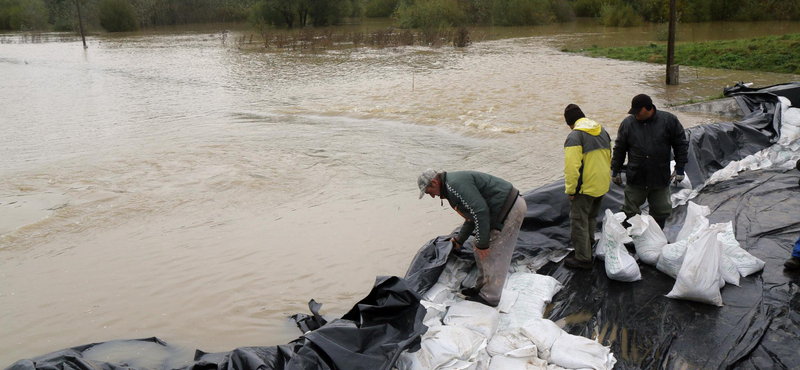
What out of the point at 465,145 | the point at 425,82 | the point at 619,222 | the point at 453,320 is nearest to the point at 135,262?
the point at 453,320

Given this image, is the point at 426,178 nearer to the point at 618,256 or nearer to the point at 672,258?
the point at 618,256

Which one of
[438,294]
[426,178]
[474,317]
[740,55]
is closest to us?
[426,178]

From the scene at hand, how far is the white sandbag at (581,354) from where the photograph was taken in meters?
3.30

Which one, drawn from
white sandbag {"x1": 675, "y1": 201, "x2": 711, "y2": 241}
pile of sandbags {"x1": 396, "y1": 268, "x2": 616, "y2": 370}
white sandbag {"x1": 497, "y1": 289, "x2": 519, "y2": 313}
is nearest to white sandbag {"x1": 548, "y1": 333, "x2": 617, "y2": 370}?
pile of sandbags {"x1": 396, "y1": 268, "x2": 616, "y2": 370}

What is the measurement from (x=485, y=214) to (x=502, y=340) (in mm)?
842

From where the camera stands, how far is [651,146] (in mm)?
4469

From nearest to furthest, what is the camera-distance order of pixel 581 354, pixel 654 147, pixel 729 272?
pixel 581 354
pixel 729 272
pixel 654 147

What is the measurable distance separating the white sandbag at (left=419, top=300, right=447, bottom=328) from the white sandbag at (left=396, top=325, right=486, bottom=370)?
16 cm

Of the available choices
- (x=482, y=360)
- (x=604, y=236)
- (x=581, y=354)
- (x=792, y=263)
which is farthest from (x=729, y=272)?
(x=482, y=360)

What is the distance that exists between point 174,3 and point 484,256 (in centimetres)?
4883

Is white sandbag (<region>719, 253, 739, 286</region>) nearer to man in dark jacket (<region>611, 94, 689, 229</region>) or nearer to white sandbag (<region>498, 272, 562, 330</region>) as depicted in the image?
man in dark jacket (<region>611, 94, 689, 229</region>)

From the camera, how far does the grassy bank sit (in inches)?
588

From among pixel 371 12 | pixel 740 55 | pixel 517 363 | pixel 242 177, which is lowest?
pixel 517 363

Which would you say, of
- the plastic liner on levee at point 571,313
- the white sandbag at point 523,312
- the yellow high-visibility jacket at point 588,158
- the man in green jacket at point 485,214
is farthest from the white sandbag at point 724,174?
the man in green jacket at point 485,214
